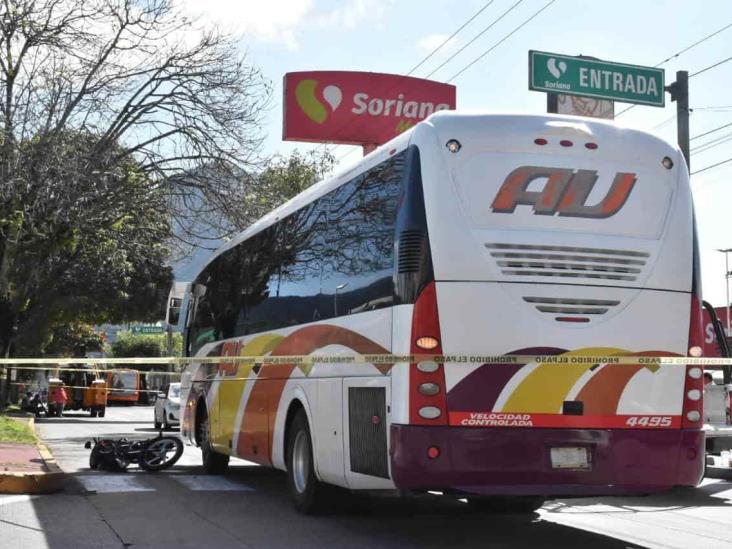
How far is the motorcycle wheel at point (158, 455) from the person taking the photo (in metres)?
14.6

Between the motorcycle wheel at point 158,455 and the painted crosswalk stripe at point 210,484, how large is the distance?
0.54 m

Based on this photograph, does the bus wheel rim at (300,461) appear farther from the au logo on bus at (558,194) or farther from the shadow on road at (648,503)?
the au logo on bus at (558,194)

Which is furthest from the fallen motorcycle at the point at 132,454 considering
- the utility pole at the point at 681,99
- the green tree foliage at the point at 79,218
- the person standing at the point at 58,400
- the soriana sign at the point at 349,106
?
the person standing at the point at 58,400

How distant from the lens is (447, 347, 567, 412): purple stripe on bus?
7.74 meters

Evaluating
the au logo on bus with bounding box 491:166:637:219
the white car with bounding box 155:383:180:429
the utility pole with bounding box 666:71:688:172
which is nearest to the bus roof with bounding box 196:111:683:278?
the au logo on bus with bounding box 491:166:637:219

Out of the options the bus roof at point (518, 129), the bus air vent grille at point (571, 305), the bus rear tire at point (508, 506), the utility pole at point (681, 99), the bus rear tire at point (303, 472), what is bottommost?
the bus rear tire at point (508, 506)

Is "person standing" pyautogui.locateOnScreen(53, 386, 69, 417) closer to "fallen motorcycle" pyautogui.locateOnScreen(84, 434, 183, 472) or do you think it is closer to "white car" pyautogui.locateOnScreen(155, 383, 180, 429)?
"white car" pyautogui.locateOnScreen(155, 383, 180, 429)

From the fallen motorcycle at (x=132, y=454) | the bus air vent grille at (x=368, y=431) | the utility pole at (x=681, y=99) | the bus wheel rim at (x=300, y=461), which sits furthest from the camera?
the utility pole at (x=681, y=99)

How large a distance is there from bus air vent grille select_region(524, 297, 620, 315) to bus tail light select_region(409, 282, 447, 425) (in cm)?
80

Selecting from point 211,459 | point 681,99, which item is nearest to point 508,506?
point 211,459

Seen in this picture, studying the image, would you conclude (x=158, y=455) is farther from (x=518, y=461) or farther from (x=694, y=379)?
(x=694, y=379)

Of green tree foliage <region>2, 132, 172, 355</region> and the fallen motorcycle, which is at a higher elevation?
green tree foliage <region>2, 132, 172, 355</region>

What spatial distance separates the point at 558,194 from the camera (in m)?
8.17

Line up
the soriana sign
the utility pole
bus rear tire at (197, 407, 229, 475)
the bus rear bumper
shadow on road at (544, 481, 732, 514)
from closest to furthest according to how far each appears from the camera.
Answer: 1. the bus rear bumper
2. shadow on road at (544, 481, 732, 514)
3. bus rear tire at (197, 407, 229, 475)
4. the utility pole
5. the soriana sign
